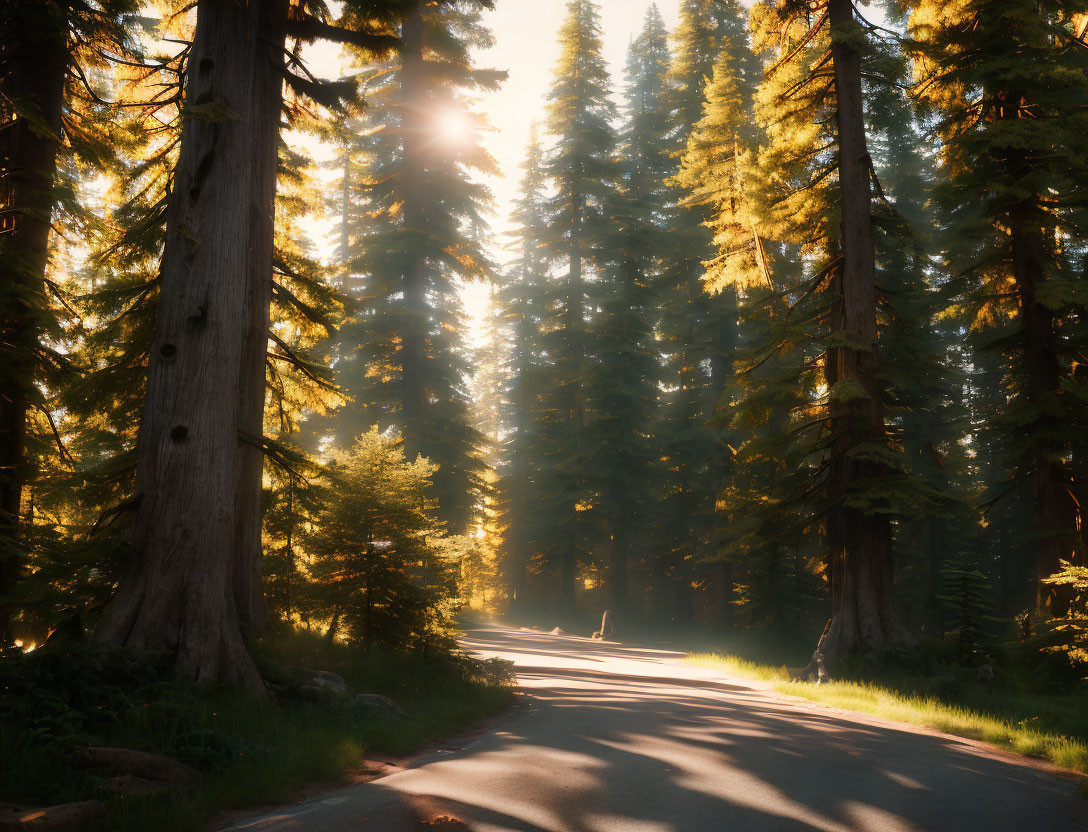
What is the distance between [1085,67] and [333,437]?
99.3 feet

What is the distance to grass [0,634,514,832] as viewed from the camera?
150 inches

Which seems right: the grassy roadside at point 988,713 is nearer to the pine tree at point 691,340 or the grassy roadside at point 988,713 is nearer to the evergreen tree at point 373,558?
the evergreen tree at point 373,558

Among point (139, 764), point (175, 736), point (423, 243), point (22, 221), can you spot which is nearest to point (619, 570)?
point (423, 243)

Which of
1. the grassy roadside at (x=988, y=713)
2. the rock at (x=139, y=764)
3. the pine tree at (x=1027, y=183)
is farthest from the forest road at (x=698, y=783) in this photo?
the pine tree at (x=1027, y=183)

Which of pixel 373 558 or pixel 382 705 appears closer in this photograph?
pixel 382 705

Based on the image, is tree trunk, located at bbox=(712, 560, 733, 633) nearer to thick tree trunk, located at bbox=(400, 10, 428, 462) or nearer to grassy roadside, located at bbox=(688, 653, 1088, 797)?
thick tree trunk, located at bbox=(400, 10, 428, 462)

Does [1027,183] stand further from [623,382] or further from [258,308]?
[623,382]

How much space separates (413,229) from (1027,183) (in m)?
17.3

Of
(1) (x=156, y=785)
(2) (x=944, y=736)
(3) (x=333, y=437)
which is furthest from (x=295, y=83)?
(3) (x=333, y=437)

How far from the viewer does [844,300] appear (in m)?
13.0

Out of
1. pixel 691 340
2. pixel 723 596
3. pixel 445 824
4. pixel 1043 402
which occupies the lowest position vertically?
pixel 723 596

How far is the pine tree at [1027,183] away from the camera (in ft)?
38.5

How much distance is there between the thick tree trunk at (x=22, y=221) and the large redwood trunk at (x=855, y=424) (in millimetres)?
13533

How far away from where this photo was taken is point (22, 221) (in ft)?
31.7
